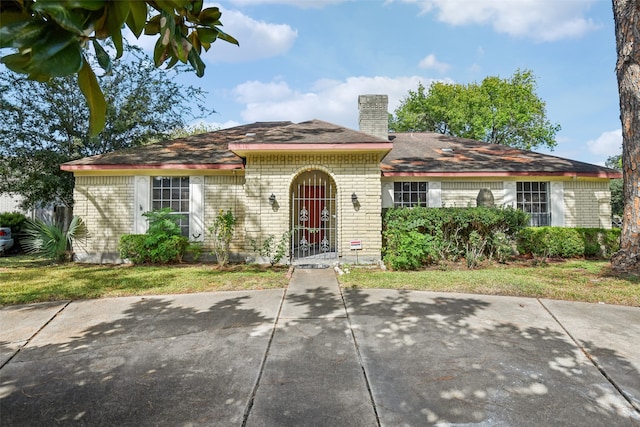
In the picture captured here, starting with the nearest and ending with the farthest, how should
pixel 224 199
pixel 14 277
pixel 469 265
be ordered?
pixel 14 277 → pixel 469 265 → pixel 224 199

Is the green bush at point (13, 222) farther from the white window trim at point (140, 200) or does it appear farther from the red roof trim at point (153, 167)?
the white window trim at point (140, 200)

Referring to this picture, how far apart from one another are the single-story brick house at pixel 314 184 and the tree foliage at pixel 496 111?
18151mm

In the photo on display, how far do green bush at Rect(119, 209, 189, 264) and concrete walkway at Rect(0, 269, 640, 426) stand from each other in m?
3.67

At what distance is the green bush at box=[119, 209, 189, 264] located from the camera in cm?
874

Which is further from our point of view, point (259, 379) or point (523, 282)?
point (523, 282)

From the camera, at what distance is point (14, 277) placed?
7.34 meters

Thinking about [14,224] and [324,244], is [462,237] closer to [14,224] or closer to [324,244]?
[324,244]

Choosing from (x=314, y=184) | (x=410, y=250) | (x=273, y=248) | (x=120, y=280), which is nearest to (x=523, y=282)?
(x=410, y=250)

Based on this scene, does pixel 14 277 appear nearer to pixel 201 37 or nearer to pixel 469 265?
pixel 201 37

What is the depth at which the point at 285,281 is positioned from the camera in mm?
6648

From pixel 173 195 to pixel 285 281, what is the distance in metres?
5.56

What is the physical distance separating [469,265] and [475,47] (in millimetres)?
6160

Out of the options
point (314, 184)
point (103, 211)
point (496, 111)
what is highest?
point (496, 111)

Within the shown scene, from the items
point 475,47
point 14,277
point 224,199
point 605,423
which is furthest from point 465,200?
point 14,277
